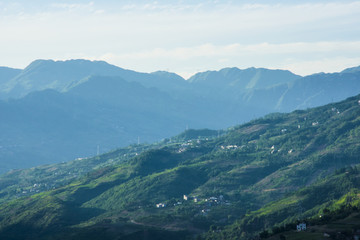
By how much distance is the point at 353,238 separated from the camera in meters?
154

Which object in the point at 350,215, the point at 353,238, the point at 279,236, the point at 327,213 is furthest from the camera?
the point at 327,213

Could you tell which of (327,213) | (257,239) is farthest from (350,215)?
(257,239)

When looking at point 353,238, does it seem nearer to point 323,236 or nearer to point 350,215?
point 323,236

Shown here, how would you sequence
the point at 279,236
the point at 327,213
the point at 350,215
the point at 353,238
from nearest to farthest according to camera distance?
the point at 353,238 → the point at 279,236 → the point at 350,215 → the point at 327,213

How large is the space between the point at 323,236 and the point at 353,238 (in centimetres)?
767

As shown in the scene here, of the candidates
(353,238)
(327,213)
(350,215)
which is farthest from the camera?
(327,213)

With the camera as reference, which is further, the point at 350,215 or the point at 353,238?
the point at 350,215

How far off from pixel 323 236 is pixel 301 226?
1487 centimetres

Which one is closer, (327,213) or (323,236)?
(323,236)

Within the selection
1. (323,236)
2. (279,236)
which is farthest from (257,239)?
(323,236)

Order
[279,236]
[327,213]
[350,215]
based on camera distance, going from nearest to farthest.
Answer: [279,236]
[350,215]
[327,213]

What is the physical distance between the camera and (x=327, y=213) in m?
198

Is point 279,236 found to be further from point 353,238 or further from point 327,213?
point 327,213

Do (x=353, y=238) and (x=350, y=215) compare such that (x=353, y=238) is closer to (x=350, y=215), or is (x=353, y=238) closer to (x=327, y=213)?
(x=350, y=215)
